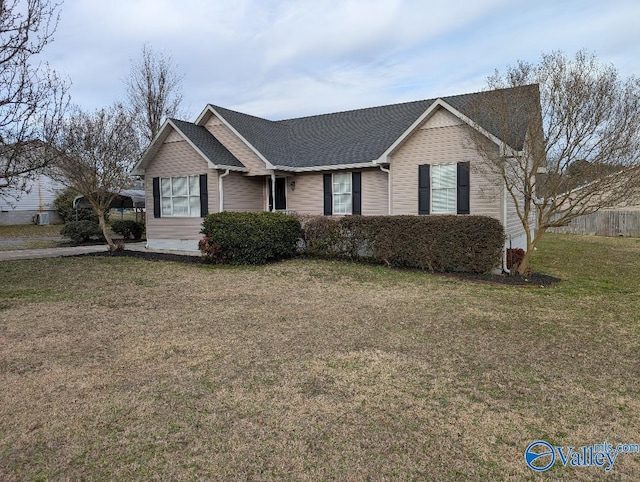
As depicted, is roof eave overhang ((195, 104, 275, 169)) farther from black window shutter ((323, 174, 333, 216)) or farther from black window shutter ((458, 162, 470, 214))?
black window shutter ((458, 162, 470, 214))

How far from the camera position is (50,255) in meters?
15.4

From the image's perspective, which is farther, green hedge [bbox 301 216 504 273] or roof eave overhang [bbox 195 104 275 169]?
roof eave overhang [bbox 195 104 275 169]

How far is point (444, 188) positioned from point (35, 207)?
2857 cm

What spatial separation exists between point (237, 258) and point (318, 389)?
8.92 m

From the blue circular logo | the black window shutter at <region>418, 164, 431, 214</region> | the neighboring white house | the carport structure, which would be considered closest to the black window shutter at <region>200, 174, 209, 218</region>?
the black window shutter at <region>418, 164, 431, 214</region>

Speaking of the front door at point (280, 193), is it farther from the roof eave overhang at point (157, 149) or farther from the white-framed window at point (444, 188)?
the white-framed window at point (444, 188)

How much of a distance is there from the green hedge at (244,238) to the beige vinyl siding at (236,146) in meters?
2.93

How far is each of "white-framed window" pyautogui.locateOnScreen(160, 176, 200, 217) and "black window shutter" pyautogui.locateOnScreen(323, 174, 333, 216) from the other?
4.55m

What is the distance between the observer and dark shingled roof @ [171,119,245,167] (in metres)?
14.8

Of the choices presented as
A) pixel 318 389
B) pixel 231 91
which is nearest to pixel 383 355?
pixel 318 389

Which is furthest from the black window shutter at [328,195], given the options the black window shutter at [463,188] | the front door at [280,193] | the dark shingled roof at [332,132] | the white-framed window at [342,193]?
the black window shutter at [463,188]

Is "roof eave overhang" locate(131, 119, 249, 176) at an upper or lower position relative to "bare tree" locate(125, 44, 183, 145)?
lower

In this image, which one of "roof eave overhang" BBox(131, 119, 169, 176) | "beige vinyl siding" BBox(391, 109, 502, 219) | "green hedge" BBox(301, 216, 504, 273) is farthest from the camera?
"roof eave overhang" BBox(131, 119, 169, 176)

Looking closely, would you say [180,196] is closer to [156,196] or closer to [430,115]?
[156,196]
